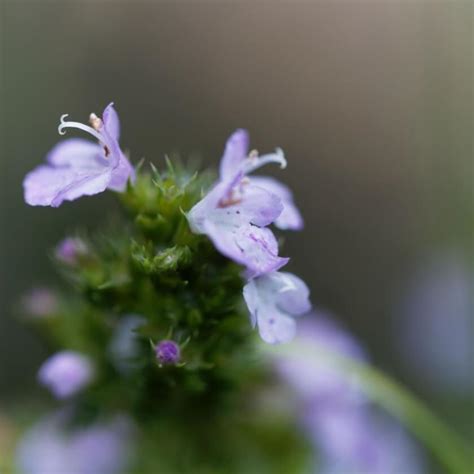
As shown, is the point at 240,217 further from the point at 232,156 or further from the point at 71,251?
the point at 71,251

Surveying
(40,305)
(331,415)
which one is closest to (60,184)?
(40,305)

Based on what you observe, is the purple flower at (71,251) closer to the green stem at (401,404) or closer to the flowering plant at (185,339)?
the flowering plant at (185,339)

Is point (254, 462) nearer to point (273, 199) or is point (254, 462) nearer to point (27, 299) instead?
point (27, 299)

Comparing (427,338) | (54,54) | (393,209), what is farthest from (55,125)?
(427,338)

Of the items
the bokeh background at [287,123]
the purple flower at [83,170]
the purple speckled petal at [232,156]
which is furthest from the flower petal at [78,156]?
the bokeh background at [287,123]

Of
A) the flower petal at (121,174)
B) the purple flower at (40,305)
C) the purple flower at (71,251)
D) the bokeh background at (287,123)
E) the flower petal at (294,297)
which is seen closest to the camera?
the flower petal at (294,297)

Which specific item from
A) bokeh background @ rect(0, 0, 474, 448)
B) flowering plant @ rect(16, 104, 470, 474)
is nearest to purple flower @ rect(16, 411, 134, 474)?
flowering plant @ rect(16, 104, 470, 474)
